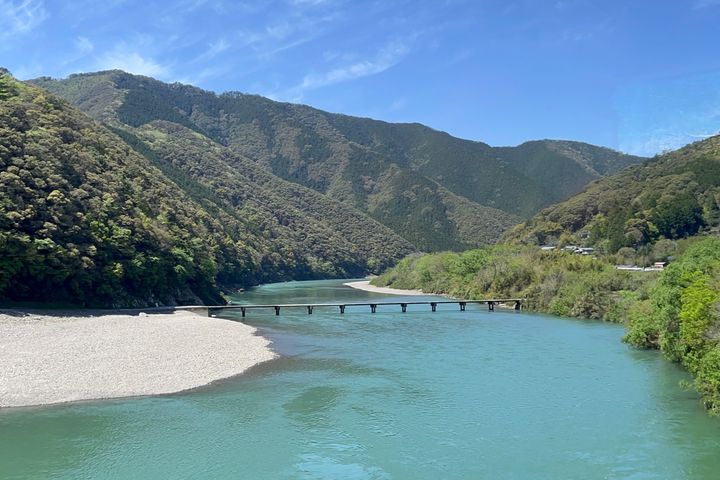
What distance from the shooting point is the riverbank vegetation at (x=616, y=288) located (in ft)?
97.8

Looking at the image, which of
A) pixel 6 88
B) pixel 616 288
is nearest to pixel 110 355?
pixel 616 288

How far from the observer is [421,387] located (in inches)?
1278

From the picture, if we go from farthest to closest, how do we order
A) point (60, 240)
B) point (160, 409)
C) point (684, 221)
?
point (684, 221) < point (60, 240) < point (160, 409)

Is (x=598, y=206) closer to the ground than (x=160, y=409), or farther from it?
farther from it

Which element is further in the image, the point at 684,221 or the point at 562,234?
the point at 562,234


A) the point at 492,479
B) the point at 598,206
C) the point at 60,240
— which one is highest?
the point at 598,206

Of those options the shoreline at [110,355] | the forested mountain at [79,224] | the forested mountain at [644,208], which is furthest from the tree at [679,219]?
the shoreline at [110,355]

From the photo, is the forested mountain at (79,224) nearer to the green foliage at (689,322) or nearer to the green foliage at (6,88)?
the green foliage at (6,88)

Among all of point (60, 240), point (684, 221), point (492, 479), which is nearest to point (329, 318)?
point (60, 240)

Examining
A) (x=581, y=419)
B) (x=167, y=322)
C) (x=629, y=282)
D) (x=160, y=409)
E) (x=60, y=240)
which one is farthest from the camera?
(x=629, y=282)

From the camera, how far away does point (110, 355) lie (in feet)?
126

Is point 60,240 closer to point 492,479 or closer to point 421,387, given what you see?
point 421,387

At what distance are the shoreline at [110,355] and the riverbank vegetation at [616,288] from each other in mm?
26386

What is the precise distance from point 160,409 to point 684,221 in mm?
112015
